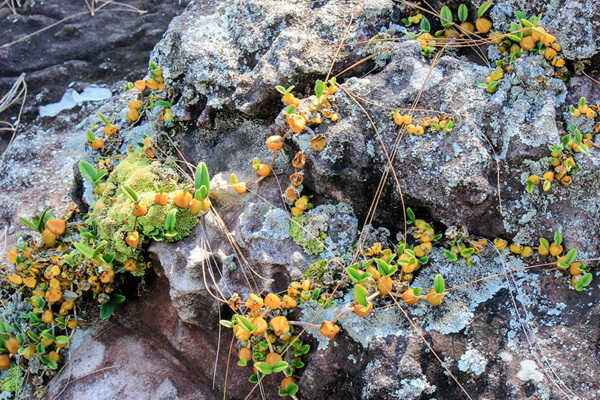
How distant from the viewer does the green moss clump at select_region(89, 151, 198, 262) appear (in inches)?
91.3

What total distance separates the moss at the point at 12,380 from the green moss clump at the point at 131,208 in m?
0.79

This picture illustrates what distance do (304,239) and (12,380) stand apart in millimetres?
1673

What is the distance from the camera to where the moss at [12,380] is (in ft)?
8.00

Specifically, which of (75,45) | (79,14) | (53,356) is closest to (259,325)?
(53,356)

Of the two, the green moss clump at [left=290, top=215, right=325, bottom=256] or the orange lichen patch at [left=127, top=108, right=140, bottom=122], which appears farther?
the orange lichen patch at [left=127, top=108, right=140, bottom=122]

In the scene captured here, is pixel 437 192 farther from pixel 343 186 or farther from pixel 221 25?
pixel 221 25

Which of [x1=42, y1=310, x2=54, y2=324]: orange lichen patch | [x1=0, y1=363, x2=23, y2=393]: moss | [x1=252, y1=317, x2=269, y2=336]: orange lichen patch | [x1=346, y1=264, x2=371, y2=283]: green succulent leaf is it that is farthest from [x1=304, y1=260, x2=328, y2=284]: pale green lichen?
[x1=0, y1=363, x2=23, y2=393]: moss

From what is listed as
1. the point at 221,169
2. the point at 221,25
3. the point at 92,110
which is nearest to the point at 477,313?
the point at 221,169

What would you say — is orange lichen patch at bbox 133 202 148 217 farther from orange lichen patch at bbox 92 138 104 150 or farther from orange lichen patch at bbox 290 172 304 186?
orange lichen patch at bbox 92 138 104 150

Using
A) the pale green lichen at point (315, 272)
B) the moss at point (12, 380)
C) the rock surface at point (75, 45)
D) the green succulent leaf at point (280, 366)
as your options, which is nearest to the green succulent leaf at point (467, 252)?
the pale green lichen at point (315, 272)

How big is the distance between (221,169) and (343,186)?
0.68m

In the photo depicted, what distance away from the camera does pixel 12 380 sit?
2.48 m

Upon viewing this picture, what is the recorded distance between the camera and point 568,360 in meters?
1.88

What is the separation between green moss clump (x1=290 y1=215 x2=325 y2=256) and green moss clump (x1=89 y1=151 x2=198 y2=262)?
0.49 m
